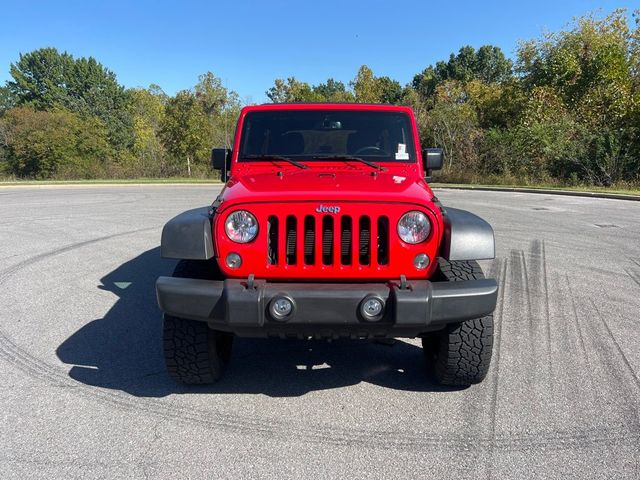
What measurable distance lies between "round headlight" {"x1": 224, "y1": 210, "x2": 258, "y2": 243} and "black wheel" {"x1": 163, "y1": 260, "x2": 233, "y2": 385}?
331 mm

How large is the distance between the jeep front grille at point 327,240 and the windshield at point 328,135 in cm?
126

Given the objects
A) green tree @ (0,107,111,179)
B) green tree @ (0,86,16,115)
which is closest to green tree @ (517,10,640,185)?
green tree @ (0,107,111,179)

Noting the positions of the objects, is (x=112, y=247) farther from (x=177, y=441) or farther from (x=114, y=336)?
(x=177, y=441)

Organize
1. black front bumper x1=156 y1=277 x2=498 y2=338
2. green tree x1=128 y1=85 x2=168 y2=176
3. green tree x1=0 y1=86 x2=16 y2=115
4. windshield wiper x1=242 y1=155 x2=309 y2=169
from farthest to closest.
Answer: green tree x1=0 y1=86 x2=16 y2=115 → green tree x1=128 y1=85 x2=168 y2=176 → windshield wiper x1=242 y1=155 x2=309 y2=169 → black front bumper x1=156 y1=277 x2=498 y2=338

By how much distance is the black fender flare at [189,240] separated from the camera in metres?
2.86

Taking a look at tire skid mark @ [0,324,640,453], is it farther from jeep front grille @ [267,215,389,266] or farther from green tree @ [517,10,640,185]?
green tree @ [517,10,640,185]

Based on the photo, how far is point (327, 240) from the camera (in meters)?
2.86

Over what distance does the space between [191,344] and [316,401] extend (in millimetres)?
864

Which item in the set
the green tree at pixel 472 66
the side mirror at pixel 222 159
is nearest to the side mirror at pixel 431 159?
the side mirror at pixel 222 159

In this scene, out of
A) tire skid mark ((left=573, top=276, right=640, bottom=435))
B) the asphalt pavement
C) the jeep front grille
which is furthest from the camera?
tire skid mark ((left=573, top=276, right=640, bottom=435))

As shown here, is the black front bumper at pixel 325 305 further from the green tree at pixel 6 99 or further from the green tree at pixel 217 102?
the green tree at pixel 6 99

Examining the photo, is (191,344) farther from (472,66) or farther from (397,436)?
(472,66)

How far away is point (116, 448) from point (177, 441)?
0.31 m

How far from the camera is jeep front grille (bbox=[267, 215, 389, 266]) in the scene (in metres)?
2.81
